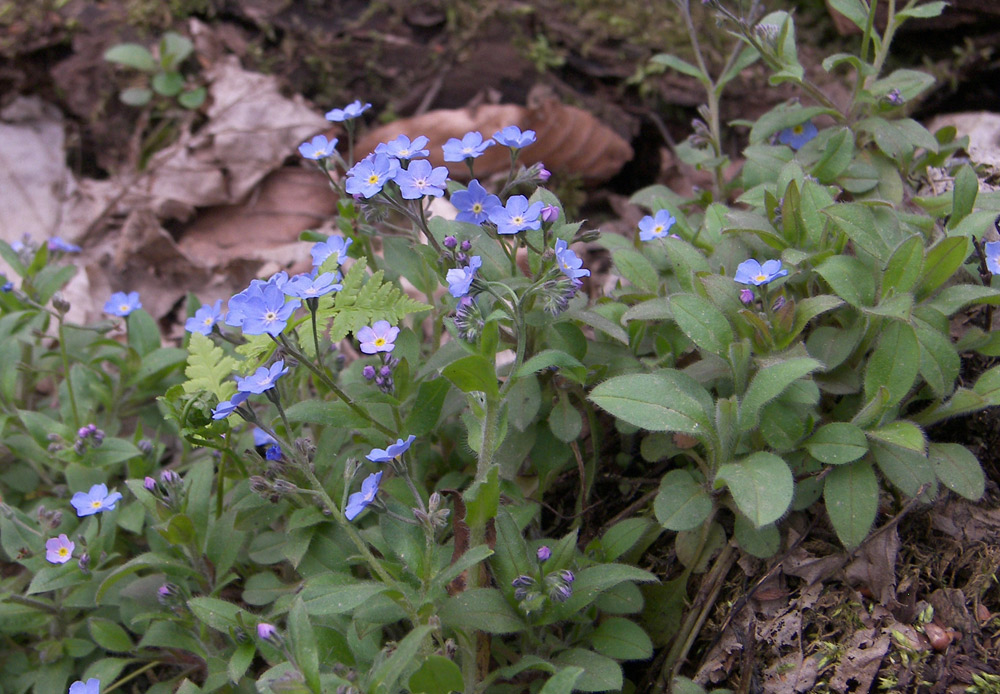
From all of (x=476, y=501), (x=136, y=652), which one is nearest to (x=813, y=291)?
(x=476, y=501)

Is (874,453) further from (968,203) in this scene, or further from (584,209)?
(584,209)

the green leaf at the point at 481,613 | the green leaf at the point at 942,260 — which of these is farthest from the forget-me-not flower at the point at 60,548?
the green leaf at the point at 942,260

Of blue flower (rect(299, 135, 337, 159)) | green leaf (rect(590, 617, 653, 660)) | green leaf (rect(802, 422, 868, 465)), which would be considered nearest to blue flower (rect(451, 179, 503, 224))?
blue flower (rect(299, 135, 337, 159))

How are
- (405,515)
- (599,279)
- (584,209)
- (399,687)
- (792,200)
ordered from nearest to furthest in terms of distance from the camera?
(399,687)
(405,515)
(792,200)
(599,279)
(584,209)

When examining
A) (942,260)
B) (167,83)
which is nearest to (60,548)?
(942,260)

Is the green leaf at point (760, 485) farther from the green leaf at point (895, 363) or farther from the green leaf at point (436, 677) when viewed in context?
the green leaf at point (436, 677)

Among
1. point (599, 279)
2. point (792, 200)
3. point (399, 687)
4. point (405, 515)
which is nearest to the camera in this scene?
point (399, 687)

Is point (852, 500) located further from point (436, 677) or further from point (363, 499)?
point (363, 499)
